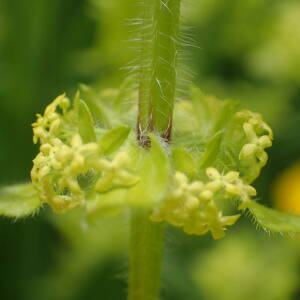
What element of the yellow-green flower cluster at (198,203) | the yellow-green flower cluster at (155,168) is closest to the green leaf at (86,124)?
the yellow-green flower cluster at (155,168)

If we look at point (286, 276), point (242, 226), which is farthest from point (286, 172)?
point (286, 276)

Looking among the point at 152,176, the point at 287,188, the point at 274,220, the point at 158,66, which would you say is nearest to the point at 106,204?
the point at 152,176

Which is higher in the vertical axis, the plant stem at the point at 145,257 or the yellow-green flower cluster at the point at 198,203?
the yellow-green flower cluster at the point at 198,203

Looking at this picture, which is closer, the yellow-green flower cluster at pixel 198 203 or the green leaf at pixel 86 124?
the yellow-green flower cluster at pixel 198 203

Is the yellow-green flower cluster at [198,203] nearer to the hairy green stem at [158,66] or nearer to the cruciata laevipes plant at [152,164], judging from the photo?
the cruciata laevipes plant at [152,164]

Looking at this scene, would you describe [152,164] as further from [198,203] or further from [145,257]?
[145,257]

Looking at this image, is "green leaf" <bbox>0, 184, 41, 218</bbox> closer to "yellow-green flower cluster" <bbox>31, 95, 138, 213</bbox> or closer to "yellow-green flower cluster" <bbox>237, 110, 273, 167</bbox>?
"yellow-green flower cluster" <bbox>31, 95, 138, 213</bbox>
